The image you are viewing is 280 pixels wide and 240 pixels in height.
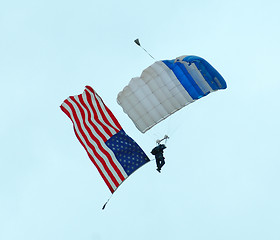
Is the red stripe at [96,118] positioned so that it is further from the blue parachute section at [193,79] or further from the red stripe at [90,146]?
the blue parachute section at [193,79]

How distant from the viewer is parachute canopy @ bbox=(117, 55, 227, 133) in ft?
115

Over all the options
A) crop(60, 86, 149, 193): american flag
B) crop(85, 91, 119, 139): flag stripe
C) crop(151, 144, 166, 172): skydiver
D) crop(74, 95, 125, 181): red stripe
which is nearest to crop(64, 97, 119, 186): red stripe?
crop(60, 86, 149, 193): american flag

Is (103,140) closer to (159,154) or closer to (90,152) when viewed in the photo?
(90,152)

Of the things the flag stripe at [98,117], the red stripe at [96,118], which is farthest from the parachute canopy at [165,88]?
the red stripe at [96,118]

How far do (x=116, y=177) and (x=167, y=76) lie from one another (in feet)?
19.1

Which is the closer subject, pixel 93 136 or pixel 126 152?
pixel 126 152

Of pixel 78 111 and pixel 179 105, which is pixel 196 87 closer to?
pixel 179 105

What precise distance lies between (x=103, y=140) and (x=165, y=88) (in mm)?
4070

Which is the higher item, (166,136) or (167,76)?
(167,76)

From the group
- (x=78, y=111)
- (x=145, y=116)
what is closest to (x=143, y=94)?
(x=145, y=116)

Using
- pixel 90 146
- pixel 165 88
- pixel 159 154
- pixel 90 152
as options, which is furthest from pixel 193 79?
pixel 90 152

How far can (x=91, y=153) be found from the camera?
34656mm

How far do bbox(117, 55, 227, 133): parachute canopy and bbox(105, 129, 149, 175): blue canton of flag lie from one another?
890 mm

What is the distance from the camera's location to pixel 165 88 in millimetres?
35562
